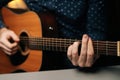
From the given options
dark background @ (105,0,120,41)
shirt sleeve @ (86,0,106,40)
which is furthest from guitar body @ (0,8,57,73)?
dark background @ (105,0,120,41)

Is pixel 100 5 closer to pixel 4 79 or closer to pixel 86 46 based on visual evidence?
pixel 86 46

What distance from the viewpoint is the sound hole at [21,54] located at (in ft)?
3.48

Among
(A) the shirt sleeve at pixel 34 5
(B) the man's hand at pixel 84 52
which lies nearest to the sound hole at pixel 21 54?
(A) the shirt sleeve at pixel 34 5

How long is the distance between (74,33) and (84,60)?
25cm

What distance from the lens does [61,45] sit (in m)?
0.94

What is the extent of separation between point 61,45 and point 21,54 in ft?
0.72

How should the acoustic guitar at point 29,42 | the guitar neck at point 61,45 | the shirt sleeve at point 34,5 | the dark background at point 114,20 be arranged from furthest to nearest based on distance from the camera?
the dark background at point 114,20, the shirt sleeve at point 34,5, the acoustic guitar at point 29,42, the guitar neck at point 61,45

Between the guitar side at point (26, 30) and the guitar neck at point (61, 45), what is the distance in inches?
1.0

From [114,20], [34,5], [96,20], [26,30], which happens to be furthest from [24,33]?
[114,20]

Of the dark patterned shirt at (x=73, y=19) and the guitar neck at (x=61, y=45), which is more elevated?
the dark patterned shirt at (x=73, y=19)

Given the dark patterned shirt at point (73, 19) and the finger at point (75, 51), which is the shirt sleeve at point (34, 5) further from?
the finger at point (75, 51)

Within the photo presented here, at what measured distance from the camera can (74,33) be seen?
1087 millimetres

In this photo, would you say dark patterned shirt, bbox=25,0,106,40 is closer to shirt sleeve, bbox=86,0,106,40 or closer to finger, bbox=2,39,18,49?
shirt sleeve, bbox=86,0,106,40

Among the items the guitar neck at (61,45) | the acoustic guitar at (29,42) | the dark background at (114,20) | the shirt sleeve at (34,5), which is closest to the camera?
the guitar neck at (61,45)
